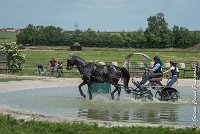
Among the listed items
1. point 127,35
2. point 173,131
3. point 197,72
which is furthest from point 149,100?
point 127,35

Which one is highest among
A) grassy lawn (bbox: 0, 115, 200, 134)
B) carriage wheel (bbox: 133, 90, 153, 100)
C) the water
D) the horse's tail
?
the horse's tail

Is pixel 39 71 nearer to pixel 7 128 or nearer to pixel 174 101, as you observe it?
pixel 174 101

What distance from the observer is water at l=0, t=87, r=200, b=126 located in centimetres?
1515

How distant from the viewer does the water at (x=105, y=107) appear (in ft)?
→ 49.7

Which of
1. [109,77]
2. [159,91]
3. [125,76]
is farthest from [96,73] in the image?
[159,91]

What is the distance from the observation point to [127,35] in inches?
5059

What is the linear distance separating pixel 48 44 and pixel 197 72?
100400 mm

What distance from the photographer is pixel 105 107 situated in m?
18.0

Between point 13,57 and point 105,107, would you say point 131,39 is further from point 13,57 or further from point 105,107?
point 105,107

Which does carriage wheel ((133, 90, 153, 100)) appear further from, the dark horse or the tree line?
the tree line

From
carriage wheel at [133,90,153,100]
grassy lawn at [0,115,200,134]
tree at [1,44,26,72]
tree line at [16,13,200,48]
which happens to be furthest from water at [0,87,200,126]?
tree line at [16,13,200,48]

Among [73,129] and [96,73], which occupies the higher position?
[96,73]

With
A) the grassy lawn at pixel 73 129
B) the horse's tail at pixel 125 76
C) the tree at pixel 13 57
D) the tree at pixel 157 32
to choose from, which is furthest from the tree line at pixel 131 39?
the grassy lawn at pixel 73 129

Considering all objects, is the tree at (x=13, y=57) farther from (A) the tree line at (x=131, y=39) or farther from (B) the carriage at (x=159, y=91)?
(A) the tree line at (x=131, y=39)
